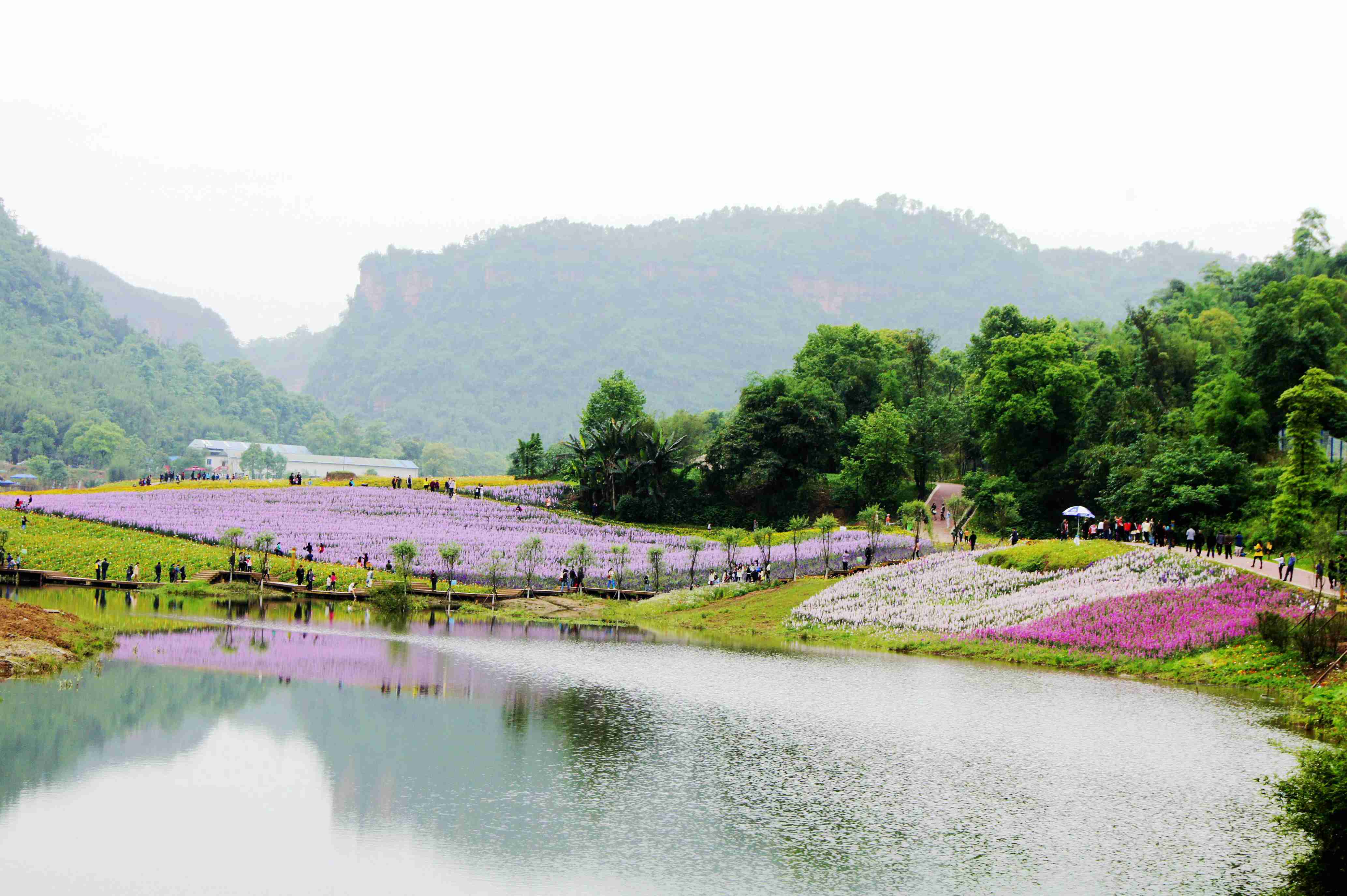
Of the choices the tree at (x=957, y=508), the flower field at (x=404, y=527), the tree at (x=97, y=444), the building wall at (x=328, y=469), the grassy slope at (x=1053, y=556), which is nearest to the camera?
the grassy slope at (x=1053, y=556)

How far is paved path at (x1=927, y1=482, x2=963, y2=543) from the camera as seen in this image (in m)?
65.4

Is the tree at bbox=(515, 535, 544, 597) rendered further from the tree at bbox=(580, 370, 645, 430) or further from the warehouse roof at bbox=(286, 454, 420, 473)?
the warehouse roof at bbox=(286, 454, 420, 473)

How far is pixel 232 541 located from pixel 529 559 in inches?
531

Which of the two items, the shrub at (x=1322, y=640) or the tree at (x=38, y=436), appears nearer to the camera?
the shrub at (x=1322, y=640)

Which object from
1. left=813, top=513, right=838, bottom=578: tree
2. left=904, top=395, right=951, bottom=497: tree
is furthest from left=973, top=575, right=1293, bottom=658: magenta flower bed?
left=904, top=395, right=951, bottom=497: tree

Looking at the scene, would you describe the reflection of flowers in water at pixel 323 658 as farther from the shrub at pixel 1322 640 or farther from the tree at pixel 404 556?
the shrub at pixel 1322 640

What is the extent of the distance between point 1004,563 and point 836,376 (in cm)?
4612

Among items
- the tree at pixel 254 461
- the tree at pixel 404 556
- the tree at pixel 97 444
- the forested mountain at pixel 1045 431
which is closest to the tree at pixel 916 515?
the forested mountain at pixel 1045 431

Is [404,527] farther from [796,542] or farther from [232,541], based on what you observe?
[796,542]

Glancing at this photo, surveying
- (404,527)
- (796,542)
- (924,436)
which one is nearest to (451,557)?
(404,527)

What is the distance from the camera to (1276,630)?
103ft

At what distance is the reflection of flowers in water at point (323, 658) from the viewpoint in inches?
1115

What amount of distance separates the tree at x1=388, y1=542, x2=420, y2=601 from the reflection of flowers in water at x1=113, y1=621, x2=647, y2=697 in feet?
31.7

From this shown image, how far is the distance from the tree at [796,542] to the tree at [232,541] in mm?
24719
